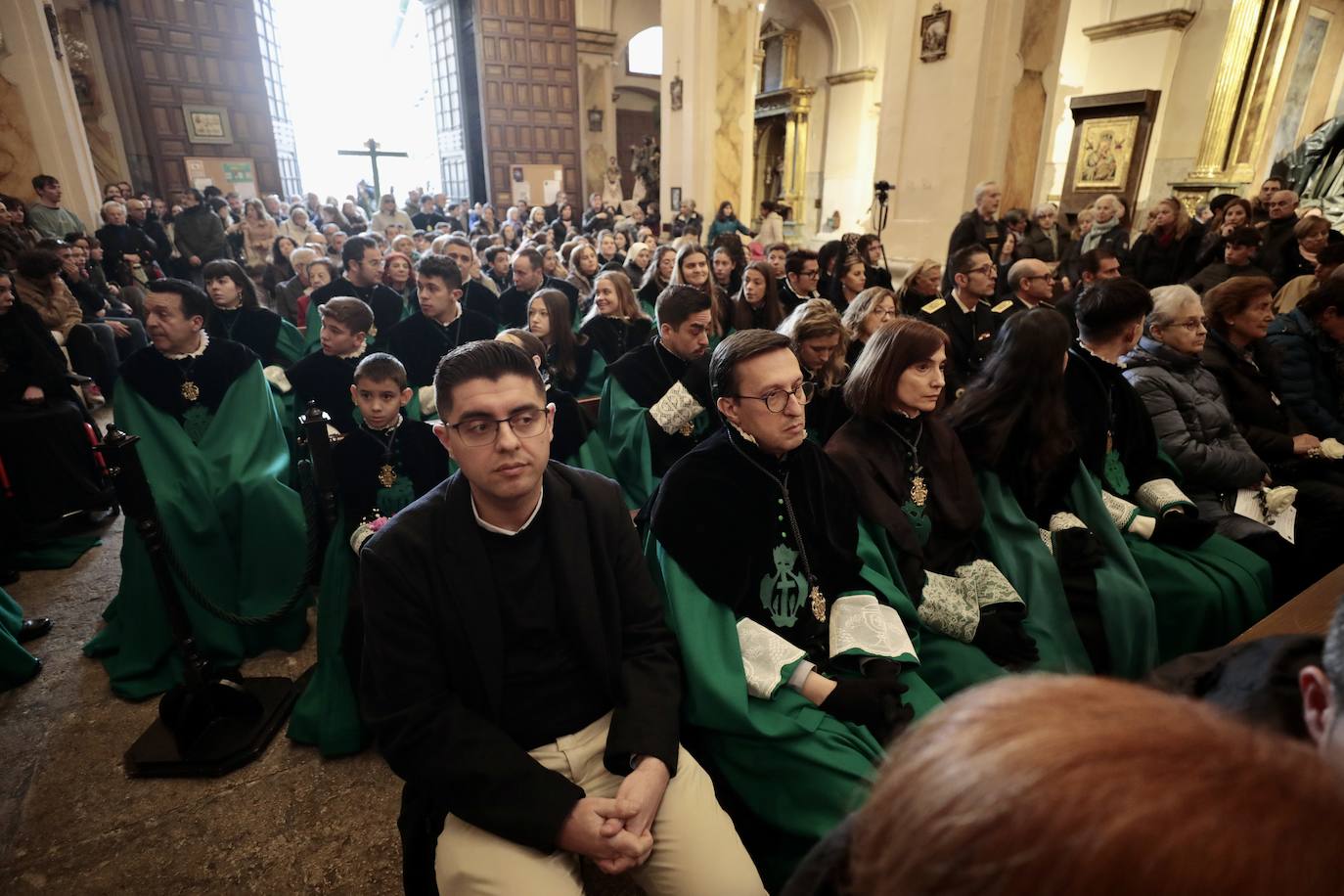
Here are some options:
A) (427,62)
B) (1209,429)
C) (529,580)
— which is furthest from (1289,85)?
(427,62)

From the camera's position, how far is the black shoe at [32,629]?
329cm

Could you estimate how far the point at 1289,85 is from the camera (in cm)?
1195

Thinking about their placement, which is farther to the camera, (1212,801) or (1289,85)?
(1289,85)

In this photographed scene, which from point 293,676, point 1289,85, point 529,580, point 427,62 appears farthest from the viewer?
point 427,62

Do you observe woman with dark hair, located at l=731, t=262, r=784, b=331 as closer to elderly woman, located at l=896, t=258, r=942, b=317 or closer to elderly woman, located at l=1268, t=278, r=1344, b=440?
elderly woman, located at l=896, t=258, r=942, b=317

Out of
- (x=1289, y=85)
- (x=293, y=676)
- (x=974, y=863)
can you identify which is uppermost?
(x=1289, y=85)

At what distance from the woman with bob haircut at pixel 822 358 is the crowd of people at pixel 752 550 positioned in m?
0.02

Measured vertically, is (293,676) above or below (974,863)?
below

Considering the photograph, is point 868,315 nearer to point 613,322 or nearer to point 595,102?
point 613,322

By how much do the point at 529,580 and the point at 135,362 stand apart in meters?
2.66

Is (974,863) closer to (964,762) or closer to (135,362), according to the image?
(964,762)

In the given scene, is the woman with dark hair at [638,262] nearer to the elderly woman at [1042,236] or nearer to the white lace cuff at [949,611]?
the elderly woman at [1042,236]

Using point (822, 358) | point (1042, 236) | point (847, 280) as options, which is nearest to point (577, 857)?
point (822, 358)

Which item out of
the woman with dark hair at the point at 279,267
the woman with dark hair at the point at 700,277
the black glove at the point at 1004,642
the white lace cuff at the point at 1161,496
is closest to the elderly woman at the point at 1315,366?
the white lace cuff at the point at 1161,496
